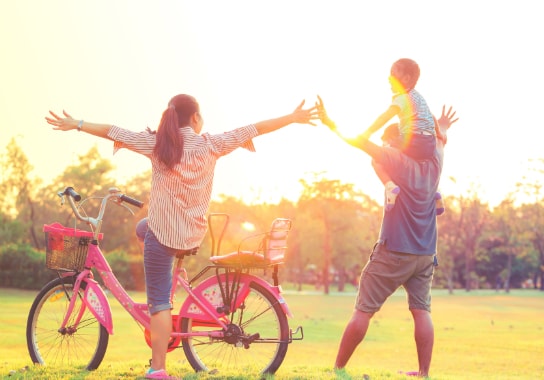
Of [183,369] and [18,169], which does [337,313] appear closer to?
[183,369]

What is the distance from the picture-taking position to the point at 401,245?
17.5 ft

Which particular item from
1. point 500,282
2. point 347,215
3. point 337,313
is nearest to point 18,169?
point 347,215

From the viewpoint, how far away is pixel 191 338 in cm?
562

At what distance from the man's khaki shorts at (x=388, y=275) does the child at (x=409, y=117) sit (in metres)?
0.48

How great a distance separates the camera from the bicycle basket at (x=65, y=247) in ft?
19.1

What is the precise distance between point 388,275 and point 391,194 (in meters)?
0.61

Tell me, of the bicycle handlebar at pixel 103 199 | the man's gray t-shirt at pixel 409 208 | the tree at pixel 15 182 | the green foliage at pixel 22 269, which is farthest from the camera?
the tree at pixel 15 182

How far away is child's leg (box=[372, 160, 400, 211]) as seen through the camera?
5.36 m

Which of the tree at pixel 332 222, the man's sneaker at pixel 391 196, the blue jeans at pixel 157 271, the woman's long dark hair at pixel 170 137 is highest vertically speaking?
the tree at pixel 332 222

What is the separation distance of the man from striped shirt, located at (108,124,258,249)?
3.07 ft

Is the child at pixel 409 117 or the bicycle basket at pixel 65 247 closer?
the child at pixel 409 117

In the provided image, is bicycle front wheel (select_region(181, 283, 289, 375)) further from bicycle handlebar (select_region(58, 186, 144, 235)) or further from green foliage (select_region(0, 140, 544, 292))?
green foliage (select_region(0, 140, 544, 292))

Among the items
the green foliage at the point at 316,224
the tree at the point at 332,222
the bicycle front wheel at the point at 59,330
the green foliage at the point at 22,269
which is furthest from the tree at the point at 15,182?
the bicycle front wheel at the point at 59,330

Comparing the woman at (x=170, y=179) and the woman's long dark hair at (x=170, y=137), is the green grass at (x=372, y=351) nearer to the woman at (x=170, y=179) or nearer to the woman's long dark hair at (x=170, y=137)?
the woman at (x=170, y=179)
